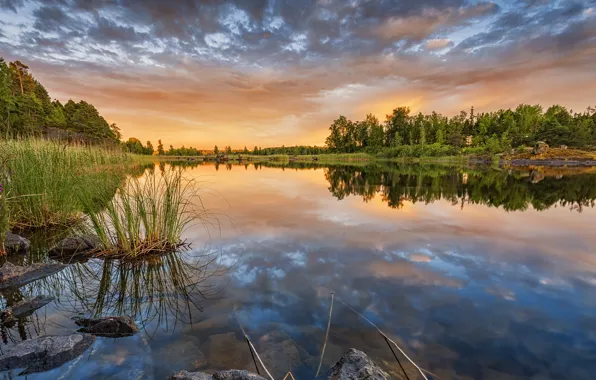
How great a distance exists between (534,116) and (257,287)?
107 meters

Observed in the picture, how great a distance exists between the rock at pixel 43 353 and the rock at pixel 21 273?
2.09 metres

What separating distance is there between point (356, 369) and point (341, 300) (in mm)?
1662

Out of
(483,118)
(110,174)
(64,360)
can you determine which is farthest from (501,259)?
(483,118)

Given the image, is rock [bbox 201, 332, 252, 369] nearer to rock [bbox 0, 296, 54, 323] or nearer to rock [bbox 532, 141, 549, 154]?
rock [bbox 0, 296, 54, 323]

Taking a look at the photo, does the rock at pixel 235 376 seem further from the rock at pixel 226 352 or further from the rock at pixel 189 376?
the rock at pixel 226 352

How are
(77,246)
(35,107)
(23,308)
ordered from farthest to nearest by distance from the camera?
(35,107) < (77,246) < (23,308)

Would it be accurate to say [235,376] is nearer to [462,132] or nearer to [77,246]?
[77,246]

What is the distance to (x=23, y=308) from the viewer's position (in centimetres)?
332

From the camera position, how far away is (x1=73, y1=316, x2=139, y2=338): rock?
2953 millimetres

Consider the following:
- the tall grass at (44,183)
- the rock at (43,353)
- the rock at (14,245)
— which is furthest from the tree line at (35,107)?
the rock at (43,353)

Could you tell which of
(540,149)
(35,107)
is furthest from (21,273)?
(540,149)

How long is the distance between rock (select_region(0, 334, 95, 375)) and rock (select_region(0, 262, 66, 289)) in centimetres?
209

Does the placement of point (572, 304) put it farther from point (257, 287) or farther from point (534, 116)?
point (534, 116)

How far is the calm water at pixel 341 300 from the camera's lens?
2.73m
